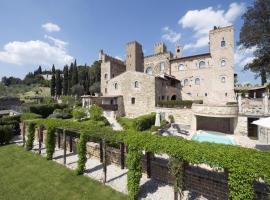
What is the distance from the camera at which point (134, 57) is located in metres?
44.8

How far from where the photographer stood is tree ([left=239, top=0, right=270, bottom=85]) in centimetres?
2191

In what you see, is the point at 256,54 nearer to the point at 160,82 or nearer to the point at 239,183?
the point at 160,82

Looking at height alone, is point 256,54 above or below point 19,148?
above

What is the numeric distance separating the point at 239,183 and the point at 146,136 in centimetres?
396

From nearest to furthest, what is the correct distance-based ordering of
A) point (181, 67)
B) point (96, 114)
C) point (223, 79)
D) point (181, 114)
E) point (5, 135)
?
point (5, 135) → point (181, 114) → point (96, 114) → point (223, 79) → point (181, 67)

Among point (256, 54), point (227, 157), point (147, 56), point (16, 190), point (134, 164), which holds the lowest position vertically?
point (16, 190)

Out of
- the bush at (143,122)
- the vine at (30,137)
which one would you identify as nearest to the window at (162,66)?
the bush at (143,122)

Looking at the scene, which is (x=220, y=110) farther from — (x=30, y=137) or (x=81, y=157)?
(x=30, y=137)

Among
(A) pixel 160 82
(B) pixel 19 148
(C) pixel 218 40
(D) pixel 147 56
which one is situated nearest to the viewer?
(B) pixel 19 148

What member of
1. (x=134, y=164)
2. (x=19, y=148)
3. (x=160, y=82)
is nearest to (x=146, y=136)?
(x=134, y=164)

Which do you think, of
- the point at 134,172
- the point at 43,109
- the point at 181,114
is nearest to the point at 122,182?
the point at 134,172

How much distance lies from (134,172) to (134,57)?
3988 cm

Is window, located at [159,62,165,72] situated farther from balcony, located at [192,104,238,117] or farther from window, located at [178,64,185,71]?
balcony, located at [192,104,238,117]

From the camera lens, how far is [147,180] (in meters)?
9.62
